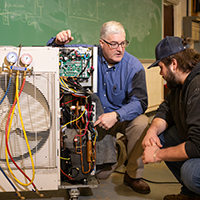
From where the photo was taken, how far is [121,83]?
198cm

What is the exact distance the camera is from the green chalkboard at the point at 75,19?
215 centimetres

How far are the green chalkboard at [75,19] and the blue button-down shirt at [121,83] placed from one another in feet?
1.62

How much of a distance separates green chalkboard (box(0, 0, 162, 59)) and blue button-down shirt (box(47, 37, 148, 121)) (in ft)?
1.62

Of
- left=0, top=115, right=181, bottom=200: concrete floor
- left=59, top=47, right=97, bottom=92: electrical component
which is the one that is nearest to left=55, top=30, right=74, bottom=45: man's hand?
left=59, top=47, right=97, bottom=92: electrical component

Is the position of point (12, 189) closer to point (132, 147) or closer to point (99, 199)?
point (99, 199)

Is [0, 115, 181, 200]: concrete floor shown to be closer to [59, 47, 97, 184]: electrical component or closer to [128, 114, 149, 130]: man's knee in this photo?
[59, 47, 97, 184]: electrical component

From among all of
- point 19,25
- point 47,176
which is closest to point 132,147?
point 47,176

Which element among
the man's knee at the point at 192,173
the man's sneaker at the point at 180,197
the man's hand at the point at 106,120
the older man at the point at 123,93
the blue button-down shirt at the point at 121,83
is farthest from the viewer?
the blue button-down shirt at the point at 121,83

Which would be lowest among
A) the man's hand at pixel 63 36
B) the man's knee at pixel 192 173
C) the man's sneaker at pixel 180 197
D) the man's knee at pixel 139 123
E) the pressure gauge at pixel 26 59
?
the man's sneaker at pixel 180 197

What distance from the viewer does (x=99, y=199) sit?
1.67 metres

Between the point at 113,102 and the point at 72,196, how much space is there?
2.53 feet

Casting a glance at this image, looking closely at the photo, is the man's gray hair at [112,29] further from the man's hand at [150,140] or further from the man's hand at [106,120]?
the man's hand at [150,140]

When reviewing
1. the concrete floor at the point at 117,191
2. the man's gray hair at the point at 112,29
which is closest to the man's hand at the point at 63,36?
the man's gray hair at the point at 112,29

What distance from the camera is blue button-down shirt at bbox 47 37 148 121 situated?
75.7 inches
